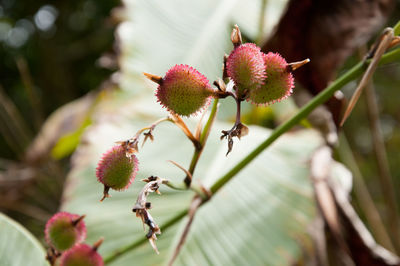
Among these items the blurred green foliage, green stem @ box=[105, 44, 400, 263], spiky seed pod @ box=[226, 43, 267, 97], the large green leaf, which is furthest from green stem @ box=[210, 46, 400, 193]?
the blurred green foliage

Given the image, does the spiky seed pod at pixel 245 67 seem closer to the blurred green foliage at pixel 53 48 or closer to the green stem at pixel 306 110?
the green stem at pixel 306 110

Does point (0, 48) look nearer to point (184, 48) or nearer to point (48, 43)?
point (48, 43)

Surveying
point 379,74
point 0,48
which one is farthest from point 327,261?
point 0,48

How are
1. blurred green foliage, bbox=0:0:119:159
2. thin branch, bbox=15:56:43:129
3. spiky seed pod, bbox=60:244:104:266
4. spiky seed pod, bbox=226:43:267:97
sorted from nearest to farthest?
spiky seed pod, bbox=226:43:267:97 → spiky seed pod, bbox=60:244:104:266 → thin branch, bbox=15:56:43:129 → blurred green foliage, bbox=0:0:119:159

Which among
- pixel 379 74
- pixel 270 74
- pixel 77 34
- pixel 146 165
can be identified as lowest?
pixel 379 74

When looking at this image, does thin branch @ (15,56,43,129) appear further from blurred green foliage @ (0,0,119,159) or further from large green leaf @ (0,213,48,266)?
blurred green foliage @ (0,0,119,159)

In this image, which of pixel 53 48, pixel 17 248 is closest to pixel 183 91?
pixel 17 248

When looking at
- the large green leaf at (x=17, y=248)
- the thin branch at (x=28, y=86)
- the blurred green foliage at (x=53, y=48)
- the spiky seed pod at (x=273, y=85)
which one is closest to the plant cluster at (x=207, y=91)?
the spiky seed pod at (x=273, y=85)
